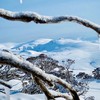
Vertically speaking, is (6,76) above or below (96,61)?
below

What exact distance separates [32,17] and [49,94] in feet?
1.70

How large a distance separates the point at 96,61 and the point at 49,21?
140m

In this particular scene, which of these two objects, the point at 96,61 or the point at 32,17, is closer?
the point at 32,17

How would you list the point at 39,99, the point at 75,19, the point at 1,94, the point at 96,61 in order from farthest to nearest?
the point at 96,61 → the point at 39,99 → the point at 1,94 → the point at 75,19

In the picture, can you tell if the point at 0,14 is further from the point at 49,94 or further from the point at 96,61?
the point at 96,61

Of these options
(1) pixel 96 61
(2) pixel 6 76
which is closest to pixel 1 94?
(2) pixel 6 76

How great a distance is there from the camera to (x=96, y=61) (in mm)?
140500

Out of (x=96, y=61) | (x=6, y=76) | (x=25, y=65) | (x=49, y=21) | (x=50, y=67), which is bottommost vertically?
(x=25, y=65)

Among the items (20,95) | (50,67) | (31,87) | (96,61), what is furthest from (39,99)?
(96,61)

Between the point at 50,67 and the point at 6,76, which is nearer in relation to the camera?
the point at 6,76

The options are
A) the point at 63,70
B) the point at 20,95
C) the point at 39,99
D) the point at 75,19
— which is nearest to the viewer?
the point at 75,19

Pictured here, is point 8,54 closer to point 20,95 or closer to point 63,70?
point 20,95

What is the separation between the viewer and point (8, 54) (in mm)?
1507

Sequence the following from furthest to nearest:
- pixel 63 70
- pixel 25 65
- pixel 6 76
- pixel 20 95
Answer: pixel 63 70 → pixel 6 76 → pixel 20 95 → pixel 25 65
